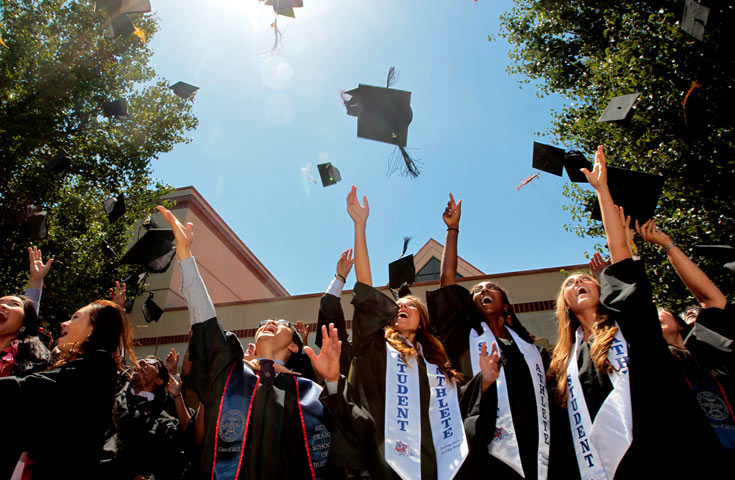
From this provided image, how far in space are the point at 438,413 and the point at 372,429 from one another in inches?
15.1

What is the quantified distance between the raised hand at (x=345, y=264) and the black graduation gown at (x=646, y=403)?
160 cm

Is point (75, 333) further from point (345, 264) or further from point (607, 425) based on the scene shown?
point (607, 425)

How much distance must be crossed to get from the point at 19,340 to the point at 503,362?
111 inches

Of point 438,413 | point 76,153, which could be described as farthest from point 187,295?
point 76,153

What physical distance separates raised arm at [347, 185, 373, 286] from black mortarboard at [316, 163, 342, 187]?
1830 millimetres

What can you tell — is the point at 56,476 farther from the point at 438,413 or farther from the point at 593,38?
the point at 593,38

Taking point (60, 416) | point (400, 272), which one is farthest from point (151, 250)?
point (60, 416)

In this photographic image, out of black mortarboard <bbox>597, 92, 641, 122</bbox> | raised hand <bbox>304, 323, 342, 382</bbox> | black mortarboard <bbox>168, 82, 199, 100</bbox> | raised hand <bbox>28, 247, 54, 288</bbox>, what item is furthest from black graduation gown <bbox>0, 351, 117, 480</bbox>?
black mortarboard <bbox>168, 82, 199, 100</bbox>

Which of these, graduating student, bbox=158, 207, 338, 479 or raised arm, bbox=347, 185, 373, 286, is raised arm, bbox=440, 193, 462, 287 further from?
graduating student, bbox=158, 207, 338, 479

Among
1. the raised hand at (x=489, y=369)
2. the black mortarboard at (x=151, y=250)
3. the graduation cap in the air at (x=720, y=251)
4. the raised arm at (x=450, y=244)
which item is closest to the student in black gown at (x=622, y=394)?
the raised hand at (x=489, y=369)

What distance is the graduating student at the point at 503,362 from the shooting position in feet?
6.57

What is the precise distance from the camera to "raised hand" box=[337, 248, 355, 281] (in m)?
3.18

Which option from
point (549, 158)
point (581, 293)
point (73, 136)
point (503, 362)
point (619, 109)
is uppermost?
point (73, 136)

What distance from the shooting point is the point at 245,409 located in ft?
6.84
